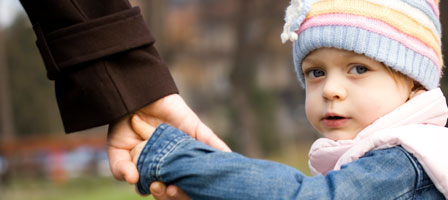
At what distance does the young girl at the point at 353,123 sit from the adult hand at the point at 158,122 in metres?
0.05

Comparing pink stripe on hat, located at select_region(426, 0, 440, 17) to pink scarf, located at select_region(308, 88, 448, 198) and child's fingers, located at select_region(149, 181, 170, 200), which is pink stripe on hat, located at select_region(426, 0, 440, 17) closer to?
pink scarf, located at select_region(308, 88, 448, 198)

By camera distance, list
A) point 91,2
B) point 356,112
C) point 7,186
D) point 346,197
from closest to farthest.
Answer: point 346,197
point 356,112
point 91,2
point 7,186

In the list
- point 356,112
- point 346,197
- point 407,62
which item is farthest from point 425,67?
point 346,197

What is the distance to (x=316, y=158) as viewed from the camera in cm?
196

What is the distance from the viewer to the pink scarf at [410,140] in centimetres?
167

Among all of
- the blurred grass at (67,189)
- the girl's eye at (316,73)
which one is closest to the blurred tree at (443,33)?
the girl's eye at (316,73)

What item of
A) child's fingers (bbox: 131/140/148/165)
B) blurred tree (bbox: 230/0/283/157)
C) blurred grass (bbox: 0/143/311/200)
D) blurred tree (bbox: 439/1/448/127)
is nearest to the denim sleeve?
child's fingers (bbox: 131/140/148/165)

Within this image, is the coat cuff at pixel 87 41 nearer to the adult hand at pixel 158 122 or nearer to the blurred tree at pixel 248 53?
the adult hand at pixel 158 122

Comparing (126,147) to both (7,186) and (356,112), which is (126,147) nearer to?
(356,112)

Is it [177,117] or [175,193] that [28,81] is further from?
[175,193]

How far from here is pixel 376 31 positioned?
189 centimetres

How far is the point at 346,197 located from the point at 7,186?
12.8 m

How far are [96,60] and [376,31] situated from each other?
2.78 feet

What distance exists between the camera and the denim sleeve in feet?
5.24
